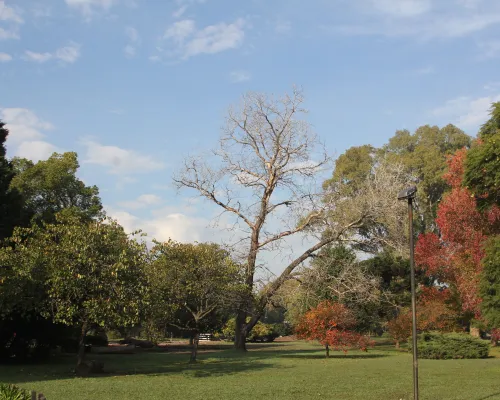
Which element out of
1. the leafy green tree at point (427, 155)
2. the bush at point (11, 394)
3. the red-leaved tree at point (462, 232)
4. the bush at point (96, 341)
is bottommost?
the bush at point (96, 341)

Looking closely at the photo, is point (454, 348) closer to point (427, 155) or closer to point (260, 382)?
point (260, 382)

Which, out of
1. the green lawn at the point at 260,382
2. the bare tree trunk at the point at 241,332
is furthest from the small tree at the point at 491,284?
the bare tree trunk at the point at 241,332

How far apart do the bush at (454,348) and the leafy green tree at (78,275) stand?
18.1 metres

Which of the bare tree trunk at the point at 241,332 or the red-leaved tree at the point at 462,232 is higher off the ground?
the red-leaved tree at the point at 462,232

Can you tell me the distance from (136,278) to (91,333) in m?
23.9

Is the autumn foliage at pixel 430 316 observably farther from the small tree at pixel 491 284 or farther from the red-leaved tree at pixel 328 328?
the small tree at pixel 491 284

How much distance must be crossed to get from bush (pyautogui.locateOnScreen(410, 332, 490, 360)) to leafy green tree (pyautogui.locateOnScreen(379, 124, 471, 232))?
697 inches

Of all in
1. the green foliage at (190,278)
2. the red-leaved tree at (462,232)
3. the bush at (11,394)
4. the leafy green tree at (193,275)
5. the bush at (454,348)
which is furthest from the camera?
the bush at (454,348)

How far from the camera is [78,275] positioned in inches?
764

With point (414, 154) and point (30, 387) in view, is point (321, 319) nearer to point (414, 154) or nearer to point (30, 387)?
point (30, 387)

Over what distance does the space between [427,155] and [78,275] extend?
1528 inches

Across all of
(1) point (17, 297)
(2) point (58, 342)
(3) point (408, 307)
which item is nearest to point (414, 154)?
(3) point (408, 307)

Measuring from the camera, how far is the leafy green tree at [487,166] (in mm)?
21375

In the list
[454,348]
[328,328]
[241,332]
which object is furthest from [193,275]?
[454,348]
